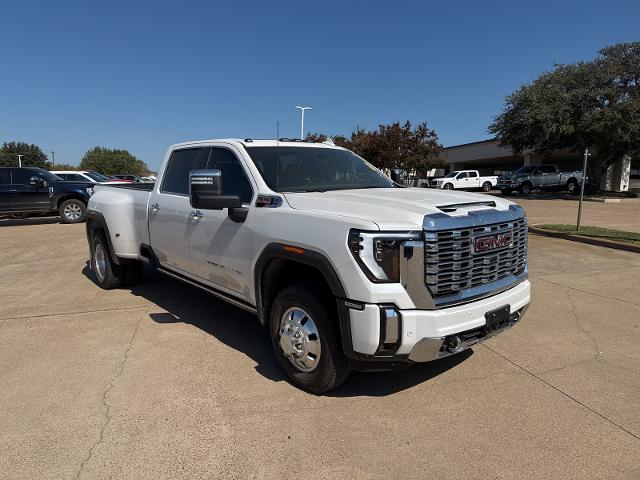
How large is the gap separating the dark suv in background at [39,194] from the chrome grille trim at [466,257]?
13.8 metres

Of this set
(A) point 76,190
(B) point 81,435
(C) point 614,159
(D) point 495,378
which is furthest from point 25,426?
(C) point 614,159

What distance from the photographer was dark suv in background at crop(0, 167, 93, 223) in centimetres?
1441

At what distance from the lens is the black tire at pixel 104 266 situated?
20.6 feet

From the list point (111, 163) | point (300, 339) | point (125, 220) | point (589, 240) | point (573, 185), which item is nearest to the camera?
point (300, 339)

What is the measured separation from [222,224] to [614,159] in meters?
30.7

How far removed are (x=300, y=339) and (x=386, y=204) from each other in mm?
1150

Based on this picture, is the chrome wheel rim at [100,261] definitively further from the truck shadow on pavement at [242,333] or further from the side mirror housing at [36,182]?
the side mirror housing at [36,182]

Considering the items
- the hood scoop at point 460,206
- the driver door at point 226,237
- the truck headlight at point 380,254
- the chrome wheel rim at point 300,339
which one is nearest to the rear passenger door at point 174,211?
the driver door at point 226,237

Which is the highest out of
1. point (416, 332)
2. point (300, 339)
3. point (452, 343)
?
point (416, 332)

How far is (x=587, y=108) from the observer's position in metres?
25.9

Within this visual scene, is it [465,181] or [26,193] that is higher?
[465,181]

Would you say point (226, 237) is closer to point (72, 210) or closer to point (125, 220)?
point (125, 220)

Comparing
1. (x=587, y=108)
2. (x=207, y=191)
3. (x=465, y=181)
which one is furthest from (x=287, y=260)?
(x=465, y=181)

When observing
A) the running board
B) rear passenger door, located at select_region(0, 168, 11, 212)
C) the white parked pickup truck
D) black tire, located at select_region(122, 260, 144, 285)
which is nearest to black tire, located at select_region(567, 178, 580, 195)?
the white parked pickup truck
